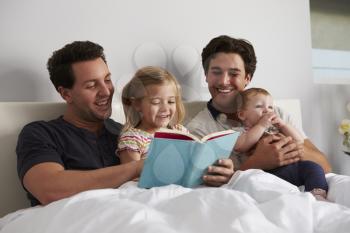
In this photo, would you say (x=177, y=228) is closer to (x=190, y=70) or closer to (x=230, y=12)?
(x=190, y=70)

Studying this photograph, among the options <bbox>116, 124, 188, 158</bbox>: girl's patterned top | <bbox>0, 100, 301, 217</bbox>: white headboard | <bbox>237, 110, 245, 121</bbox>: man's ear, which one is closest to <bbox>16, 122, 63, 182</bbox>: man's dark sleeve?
<bbox>0, 100, 301, 217</bbox>: white headboard

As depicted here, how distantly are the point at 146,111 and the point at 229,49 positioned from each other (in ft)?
2.00

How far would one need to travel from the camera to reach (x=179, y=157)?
3.94 feet

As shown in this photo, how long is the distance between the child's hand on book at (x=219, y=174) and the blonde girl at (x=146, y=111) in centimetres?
26

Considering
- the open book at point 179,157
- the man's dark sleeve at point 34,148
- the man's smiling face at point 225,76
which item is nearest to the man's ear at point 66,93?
the man's dark sleeve at point 34,148

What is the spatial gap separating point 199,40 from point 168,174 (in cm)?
109

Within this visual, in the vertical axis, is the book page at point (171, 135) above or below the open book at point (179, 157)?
above

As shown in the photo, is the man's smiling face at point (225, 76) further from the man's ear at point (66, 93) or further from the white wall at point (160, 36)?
the man's ear at point (66, 93)

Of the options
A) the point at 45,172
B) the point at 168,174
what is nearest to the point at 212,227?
the point at 168,174

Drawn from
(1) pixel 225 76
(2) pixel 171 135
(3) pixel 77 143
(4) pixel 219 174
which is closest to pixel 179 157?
(2) pixel 171 135

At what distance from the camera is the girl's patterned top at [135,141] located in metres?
1.43

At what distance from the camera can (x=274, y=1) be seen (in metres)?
2.42

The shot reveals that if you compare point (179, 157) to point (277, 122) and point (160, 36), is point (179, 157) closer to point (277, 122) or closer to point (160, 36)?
point (277, 122)

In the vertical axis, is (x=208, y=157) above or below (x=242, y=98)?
below
